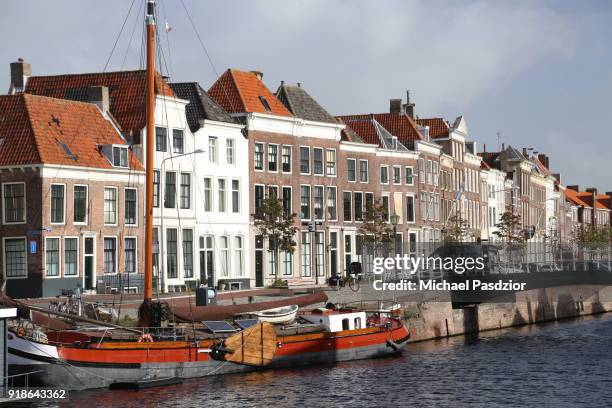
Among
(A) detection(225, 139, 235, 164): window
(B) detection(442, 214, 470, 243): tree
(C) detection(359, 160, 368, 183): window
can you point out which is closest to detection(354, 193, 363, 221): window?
(C) detection(359, 160, 368, 183): window

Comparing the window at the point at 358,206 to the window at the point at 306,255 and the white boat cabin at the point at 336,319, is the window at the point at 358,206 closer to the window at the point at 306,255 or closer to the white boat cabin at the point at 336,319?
the window at the point at 306,255

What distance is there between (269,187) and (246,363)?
30329 mm

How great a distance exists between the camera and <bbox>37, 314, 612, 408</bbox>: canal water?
40.1 metres

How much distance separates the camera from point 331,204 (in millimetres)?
80875

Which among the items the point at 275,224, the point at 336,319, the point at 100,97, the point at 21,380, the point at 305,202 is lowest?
the point at 21,380

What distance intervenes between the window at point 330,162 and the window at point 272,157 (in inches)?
207

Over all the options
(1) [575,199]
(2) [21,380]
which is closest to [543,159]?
(1) [575,199]

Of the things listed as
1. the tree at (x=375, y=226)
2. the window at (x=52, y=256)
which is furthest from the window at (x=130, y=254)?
the tree at (x=375, y=226)

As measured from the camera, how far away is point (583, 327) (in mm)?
69562

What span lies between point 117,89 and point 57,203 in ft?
36.1

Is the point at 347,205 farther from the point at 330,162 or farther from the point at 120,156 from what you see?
the point at 120,156

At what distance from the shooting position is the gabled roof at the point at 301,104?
80375 mm

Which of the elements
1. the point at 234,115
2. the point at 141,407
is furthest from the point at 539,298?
the point at 141,407

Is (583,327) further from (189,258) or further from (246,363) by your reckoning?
(246,363)
